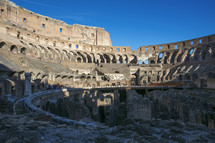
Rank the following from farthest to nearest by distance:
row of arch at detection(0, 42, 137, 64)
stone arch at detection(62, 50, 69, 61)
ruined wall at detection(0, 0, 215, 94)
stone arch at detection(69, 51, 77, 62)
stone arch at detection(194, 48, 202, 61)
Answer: stone arch at detection(69, 51, 77, 62), stone arch at detection(62, 50, 69, 61), stone arch at detection(194, 48, 202, 61), row of arch at detection(0, 42, 137, 64), ruined wall at detection(0, 0, 215, 94)

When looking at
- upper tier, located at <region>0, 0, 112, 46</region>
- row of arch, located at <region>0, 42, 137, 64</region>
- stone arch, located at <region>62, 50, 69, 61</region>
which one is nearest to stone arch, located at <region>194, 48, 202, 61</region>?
row of arch, located at <region>0, 42, 137, 64</region>

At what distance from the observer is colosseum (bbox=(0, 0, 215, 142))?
4570mm

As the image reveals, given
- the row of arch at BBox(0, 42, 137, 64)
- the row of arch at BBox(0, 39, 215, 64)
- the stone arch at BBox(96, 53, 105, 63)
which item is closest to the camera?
the row of arch at BBox(0, 42, 137, 64)

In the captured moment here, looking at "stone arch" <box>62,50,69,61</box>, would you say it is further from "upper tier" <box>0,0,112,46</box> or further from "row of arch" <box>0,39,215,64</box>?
"upper tier" <box>0,0,112,46</box>

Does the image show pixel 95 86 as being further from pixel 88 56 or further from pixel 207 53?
pixel 207 53

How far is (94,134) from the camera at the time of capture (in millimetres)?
4289

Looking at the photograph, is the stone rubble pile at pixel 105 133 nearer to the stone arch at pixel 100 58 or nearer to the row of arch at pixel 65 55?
the row of arch at pixel 65 55

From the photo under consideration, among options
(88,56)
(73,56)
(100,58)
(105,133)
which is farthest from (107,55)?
(105,133)

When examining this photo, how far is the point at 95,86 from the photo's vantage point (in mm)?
33625

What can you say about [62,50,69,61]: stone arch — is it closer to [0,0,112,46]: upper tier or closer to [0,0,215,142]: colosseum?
[0,0,215,142]: colosseum

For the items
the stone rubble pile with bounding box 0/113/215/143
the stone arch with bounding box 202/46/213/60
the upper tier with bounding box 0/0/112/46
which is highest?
the upper tier with bounding box 0/0/112/46

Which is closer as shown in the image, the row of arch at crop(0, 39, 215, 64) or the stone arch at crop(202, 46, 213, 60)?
the row of arch at crop(0, 39, 215, 64)

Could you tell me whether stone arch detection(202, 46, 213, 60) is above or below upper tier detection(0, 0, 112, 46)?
below

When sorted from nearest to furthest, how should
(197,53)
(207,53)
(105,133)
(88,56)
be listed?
(105,133), (207,53), (197,53), (88,56)
